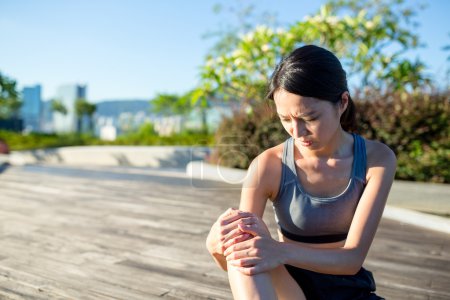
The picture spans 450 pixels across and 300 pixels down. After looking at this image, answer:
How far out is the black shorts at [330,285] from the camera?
1673 millimetres

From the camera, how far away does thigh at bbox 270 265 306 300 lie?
5.27ft

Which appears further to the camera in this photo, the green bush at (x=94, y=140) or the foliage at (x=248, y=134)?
the green bush at (x=94, y=140)

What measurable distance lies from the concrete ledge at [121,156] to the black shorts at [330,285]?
10743mm

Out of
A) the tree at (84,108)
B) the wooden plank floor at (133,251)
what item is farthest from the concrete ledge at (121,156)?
the tree at (84,108)

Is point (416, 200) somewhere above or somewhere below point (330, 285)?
below

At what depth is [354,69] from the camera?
31.1 feet

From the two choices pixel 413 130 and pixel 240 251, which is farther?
pixel 413 130

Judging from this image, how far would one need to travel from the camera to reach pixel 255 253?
1497mm

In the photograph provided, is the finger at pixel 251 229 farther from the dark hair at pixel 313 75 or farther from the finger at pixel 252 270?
the dark hair at pixel 313 75

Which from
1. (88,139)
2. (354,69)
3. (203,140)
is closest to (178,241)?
(354,69)

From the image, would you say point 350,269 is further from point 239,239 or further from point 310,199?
point 239,239

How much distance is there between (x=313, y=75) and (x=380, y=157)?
421 millimetres

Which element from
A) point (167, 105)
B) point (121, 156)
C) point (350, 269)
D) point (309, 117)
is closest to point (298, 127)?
point (309, 117)

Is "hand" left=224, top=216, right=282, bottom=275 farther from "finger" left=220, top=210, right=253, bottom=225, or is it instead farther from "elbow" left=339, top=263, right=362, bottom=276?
"elbow" left=339, top=263, right=362, bottom=276
